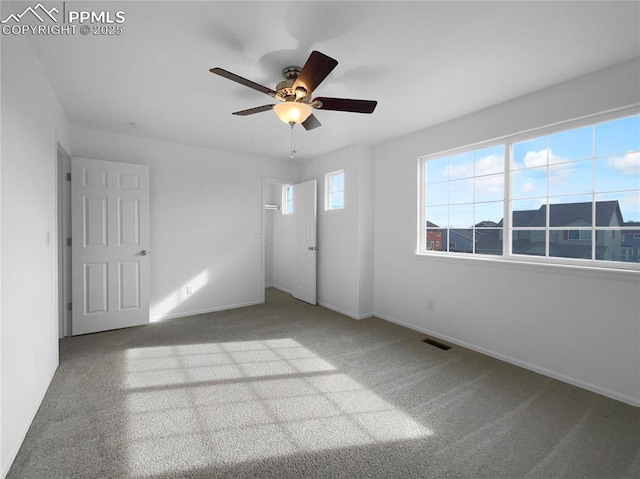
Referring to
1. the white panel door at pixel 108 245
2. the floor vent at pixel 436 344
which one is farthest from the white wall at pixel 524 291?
the white panel door at pixel 108 245

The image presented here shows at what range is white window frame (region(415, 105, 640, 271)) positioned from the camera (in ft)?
7.82

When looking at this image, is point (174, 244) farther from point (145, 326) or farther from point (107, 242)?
point (145, 326)

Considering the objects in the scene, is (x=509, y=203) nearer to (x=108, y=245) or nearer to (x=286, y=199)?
(x=286, y=199)

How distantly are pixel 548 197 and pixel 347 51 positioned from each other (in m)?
2.23

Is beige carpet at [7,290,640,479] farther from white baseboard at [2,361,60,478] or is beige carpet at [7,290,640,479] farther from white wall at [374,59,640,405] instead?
white wall at [374,59,640,405]

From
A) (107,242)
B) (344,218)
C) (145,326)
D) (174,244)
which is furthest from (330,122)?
(145,326)

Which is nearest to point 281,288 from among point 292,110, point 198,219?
point 198,219

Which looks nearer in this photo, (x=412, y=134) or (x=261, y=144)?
(x=412, y=134)

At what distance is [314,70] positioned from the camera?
189 cm

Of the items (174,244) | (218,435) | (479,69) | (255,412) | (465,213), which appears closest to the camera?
(218,435)

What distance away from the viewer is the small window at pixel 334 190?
4.78m

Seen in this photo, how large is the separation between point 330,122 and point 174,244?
2.78m

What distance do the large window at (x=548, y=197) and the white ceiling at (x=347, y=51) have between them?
0.53 m

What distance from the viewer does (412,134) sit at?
3.84 m
